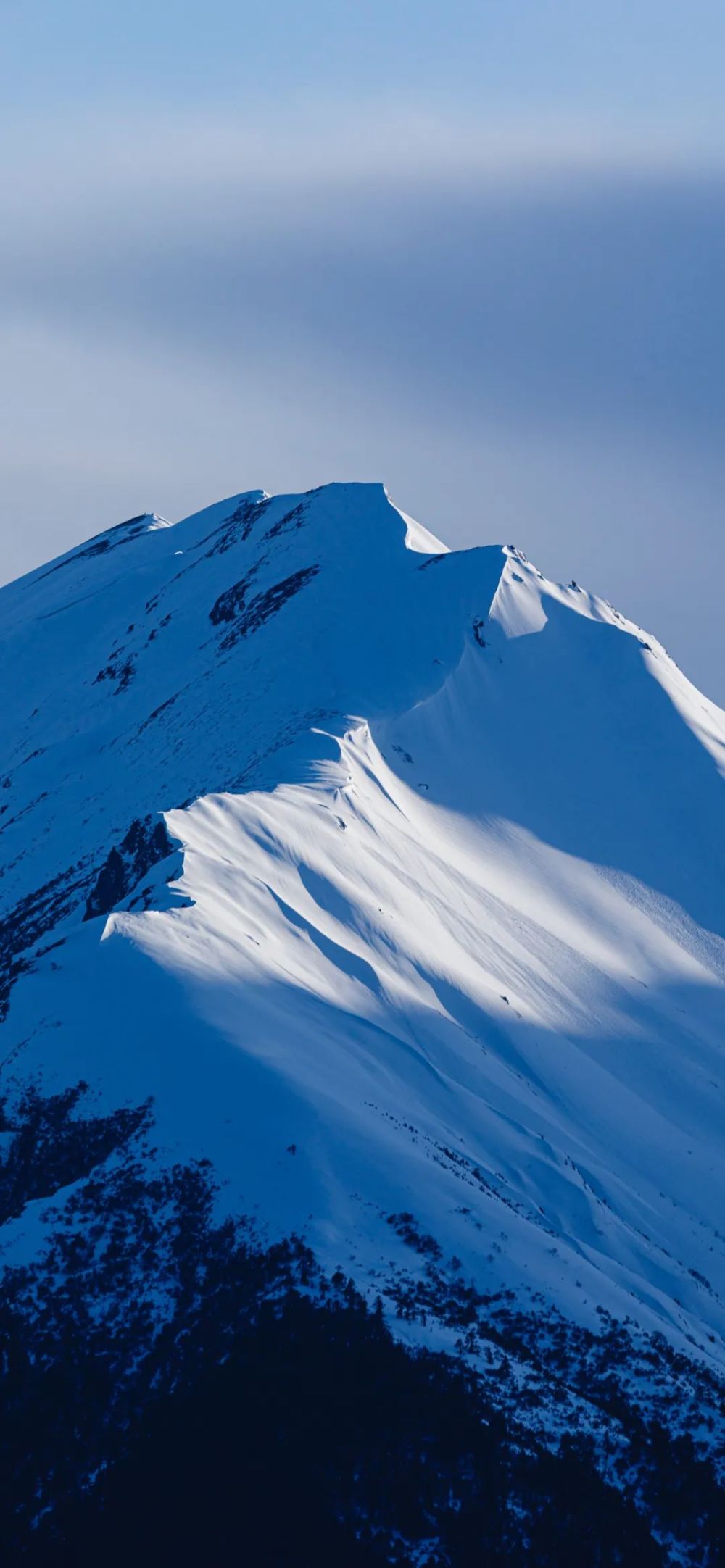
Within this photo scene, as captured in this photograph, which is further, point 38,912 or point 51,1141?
point 38,912

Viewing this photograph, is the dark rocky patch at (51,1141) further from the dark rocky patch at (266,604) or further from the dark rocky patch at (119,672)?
the dark rocky patch at (119,672)

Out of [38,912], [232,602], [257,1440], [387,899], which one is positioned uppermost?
[232,602]

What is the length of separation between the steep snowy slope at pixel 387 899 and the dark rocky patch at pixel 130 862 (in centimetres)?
30

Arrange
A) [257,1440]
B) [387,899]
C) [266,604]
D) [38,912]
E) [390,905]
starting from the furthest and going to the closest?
1. [266,604]
2. [38,912]
3. [387,899]
4. [390,905]
5. [257,1440]

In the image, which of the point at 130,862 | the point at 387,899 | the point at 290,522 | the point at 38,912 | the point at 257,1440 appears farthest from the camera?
the point at 290,522

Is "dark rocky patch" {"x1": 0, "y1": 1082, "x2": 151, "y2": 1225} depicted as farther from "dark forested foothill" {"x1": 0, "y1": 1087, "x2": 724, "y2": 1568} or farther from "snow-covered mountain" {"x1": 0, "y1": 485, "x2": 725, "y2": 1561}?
"dark forested foothill" {"x1": 0, "y1": 1087, "x2": 724, "y2": 1568}

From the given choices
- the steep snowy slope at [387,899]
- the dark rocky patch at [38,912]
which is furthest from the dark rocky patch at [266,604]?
the dark rocky patch at [38,912]

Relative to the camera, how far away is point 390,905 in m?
95.6

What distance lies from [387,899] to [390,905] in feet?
1.56

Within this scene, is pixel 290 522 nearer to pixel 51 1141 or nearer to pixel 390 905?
pixel 390 905

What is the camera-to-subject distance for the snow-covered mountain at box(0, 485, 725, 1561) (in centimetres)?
6700

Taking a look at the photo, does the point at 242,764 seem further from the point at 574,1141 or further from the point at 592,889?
the point at 574,1141

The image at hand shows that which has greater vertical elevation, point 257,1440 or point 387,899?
point 387,899

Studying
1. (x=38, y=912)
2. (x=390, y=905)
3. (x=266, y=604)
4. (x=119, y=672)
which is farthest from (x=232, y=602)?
(x=390, y=905)
